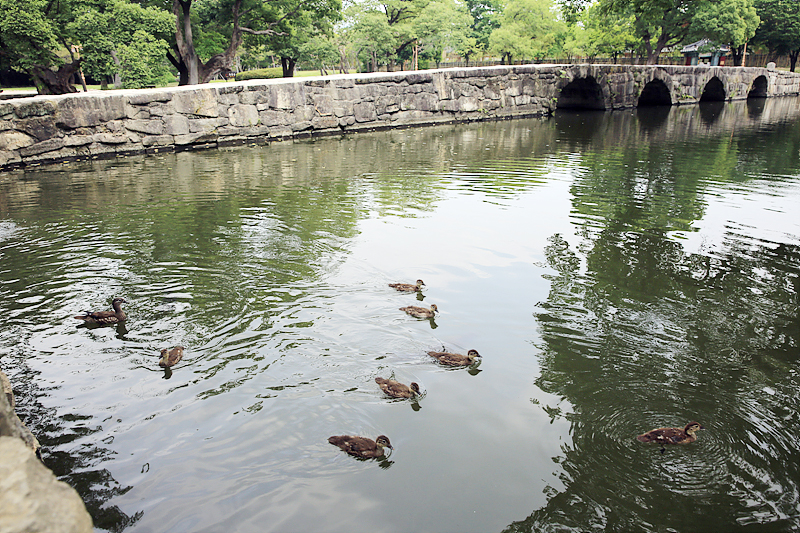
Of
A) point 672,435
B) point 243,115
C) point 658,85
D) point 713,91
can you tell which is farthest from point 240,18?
point 713,91

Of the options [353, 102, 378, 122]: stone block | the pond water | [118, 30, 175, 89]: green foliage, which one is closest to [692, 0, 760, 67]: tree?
[353, 102, 378, 122]: stone block

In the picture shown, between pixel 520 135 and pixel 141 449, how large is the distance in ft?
67.1

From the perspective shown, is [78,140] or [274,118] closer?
[78,140]

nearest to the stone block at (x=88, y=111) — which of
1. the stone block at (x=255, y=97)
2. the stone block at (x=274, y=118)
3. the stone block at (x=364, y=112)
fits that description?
the stone block at (x=255, y=97)

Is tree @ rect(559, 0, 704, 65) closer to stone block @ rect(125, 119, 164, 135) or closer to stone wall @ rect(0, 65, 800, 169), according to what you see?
stone wall @ rect(0, 65, 800, 169)

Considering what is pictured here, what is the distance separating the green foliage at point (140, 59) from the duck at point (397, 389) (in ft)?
72.6

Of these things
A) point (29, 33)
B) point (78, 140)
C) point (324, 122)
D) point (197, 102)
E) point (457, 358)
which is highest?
point (29, 33)

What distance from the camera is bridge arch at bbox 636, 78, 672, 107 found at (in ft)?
123

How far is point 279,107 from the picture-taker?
69.5ft

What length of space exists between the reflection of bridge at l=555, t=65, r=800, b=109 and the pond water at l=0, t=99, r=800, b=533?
2278 centimetres

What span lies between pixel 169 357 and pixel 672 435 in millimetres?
4503

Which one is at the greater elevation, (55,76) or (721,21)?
(721,21)

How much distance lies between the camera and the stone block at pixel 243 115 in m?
20.1

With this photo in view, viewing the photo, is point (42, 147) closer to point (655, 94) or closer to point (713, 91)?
point (655, 94)
